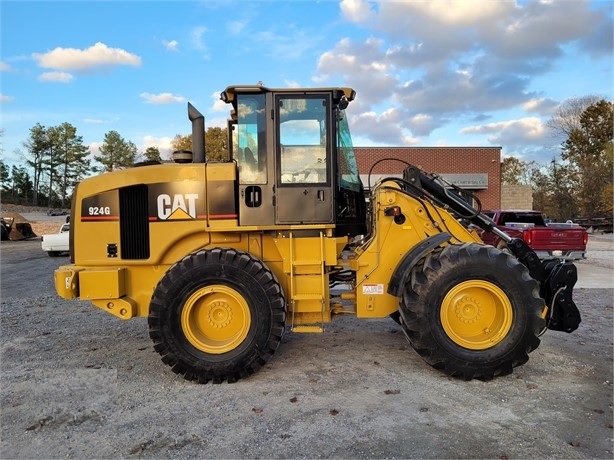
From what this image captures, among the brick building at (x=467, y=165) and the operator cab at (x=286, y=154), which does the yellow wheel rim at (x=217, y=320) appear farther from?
the brick building at (x=467, y=165)

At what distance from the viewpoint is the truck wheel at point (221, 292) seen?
4844mm

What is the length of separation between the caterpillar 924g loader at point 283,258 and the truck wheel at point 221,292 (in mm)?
12

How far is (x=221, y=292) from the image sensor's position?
16.2 ft

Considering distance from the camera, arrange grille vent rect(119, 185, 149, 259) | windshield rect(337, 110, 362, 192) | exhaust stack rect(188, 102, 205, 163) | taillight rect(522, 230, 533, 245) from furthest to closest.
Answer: taillight rect(522, 230, 533, 245)
exhaust stack rect(188, 102, 205, 163)
windshield rect(337, 110, 362, 192)
grille vent rect(119, 185, 149, 259)

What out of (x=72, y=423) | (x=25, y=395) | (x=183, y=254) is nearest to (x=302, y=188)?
(x=183, y=254)

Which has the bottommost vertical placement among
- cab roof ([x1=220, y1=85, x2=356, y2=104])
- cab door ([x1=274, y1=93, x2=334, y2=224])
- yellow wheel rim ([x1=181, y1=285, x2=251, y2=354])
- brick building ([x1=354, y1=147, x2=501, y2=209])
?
yellow wheel rim ([x1=181, y1=285, x2=251, y2=354])

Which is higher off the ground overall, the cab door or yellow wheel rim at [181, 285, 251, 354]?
the cab door

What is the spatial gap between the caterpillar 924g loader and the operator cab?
12mm

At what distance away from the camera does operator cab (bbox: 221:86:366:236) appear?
203 inches

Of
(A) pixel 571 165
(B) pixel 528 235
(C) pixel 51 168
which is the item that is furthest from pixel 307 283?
(C) pixel 51 168

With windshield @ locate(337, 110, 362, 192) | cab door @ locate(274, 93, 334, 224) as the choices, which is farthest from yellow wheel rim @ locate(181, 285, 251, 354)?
windshield @ locate(337, 110, 362, 192)

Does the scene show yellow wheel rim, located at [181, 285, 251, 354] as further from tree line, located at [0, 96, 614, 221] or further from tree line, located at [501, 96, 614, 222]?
tree line, located at [501, 96, 614, 222]

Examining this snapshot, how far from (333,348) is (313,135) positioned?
2.70m

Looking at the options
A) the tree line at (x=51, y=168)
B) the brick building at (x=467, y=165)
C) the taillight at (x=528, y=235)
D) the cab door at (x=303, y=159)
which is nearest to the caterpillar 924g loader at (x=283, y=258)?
the cab door at (x=303, y=159)
